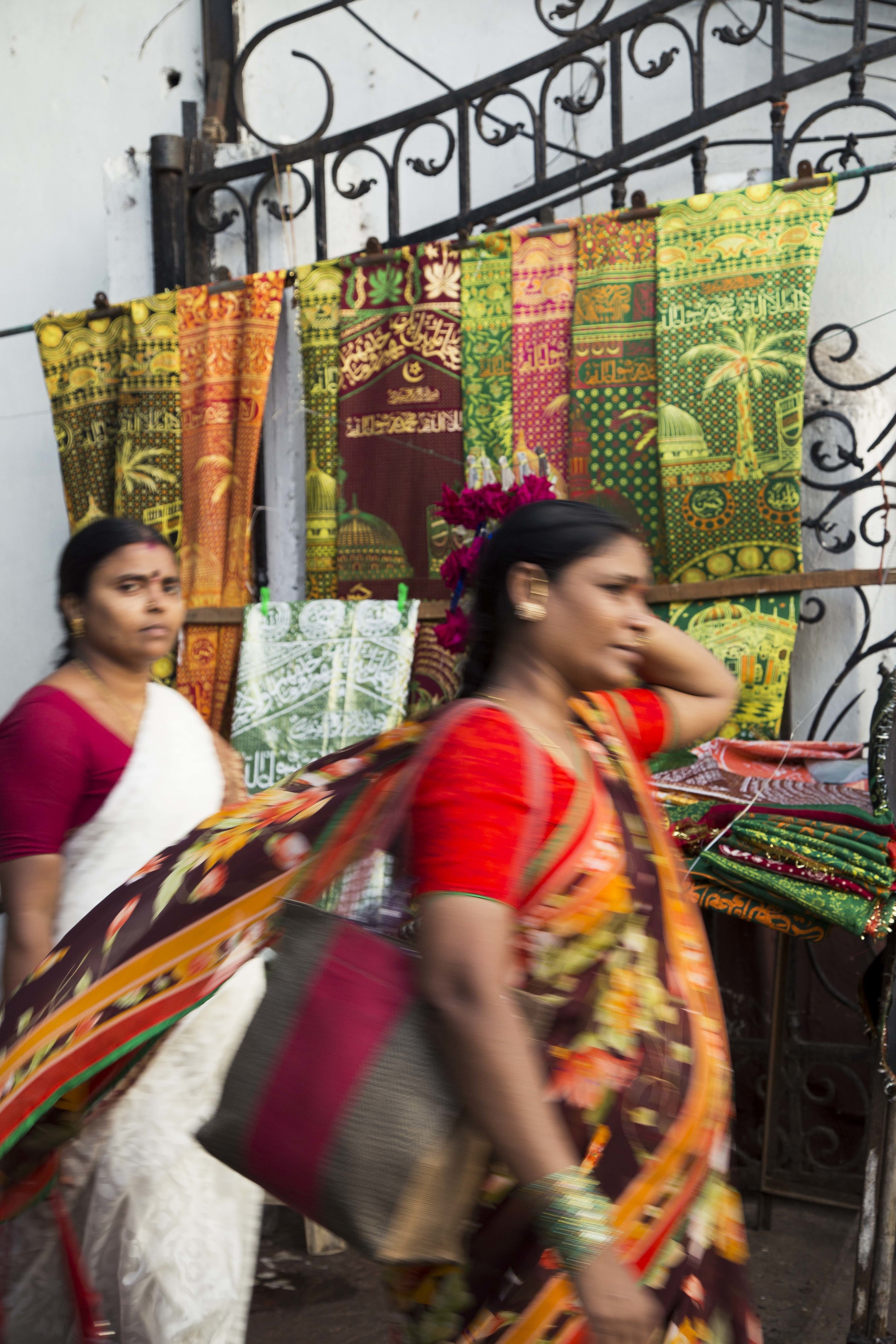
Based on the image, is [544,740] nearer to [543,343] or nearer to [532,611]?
[532,611]

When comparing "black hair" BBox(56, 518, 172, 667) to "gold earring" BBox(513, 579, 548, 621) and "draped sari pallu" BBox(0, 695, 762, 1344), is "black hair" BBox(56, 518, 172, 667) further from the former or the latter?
"gold earring" BBox(513, 579, 548, 621)

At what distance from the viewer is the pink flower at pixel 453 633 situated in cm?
297

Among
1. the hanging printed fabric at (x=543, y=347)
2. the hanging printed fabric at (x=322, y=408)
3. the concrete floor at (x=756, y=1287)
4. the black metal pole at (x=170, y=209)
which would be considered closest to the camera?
the concrete floor at (x=756, y=1287)

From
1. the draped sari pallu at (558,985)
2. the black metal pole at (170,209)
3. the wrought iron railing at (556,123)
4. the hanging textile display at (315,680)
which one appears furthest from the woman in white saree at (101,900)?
the black metal pole at (170,209)

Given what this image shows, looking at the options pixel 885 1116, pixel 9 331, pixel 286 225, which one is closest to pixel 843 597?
pixel 885 1116

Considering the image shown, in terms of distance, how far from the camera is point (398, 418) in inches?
139

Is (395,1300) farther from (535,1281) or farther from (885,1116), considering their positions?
(885,1116)

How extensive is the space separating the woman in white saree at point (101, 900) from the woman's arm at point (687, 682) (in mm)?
756

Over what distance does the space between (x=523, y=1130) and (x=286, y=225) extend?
12.0 ft

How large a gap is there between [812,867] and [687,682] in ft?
2.94

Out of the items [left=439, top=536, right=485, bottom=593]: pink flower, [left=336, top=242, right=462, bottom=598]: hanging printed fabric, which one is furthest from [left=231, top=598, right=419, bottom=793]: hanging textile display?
[left=439, top=536, right=485, bottom=593]: pink flower

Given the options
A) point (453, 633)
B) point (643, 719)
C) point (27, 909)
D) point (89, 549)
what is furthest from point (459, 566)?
point (643, 719)

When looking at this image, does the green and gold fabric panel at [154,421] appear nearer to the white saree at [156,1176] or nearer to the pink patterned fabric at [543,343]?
Answer: the pink patterned fabric at [543,343]

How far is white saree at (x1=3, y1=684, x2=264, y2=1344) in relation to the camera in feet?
5.80
